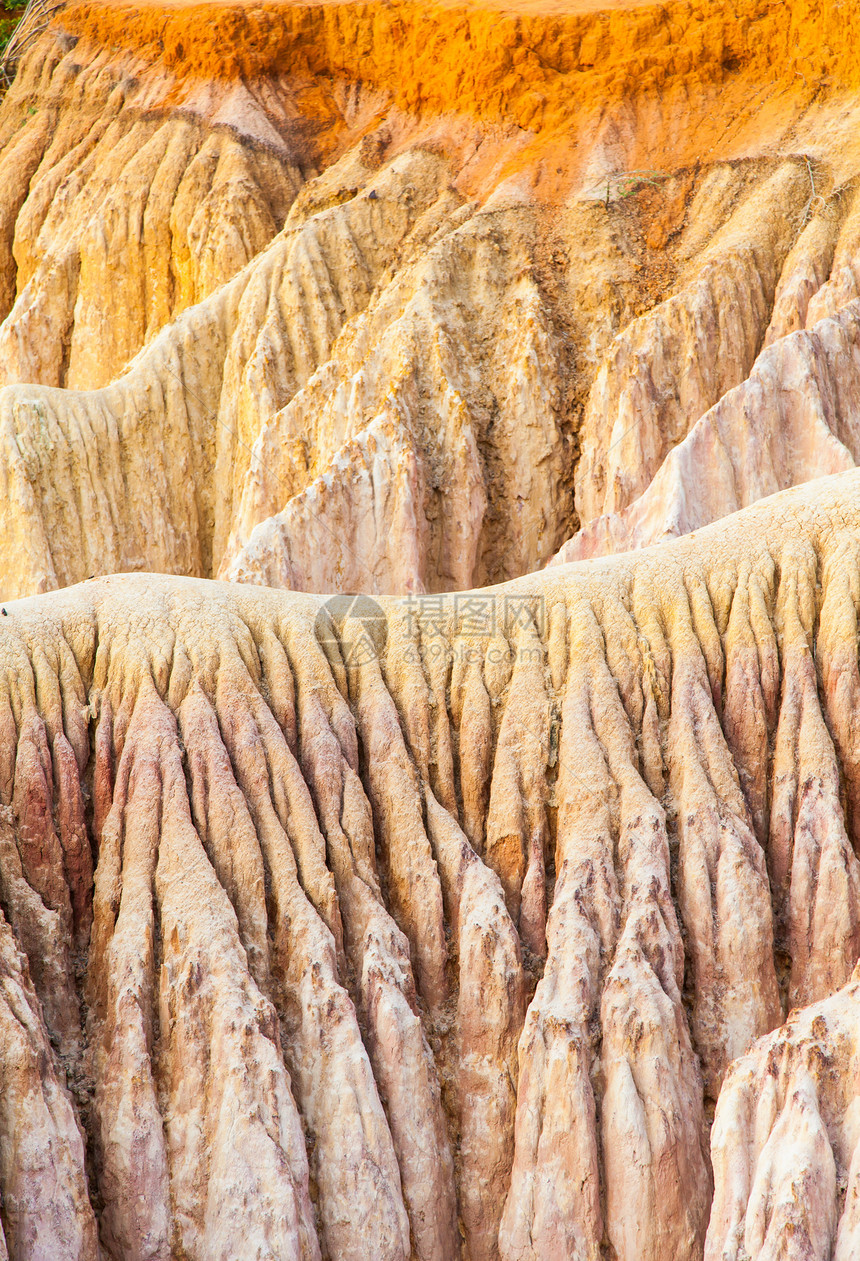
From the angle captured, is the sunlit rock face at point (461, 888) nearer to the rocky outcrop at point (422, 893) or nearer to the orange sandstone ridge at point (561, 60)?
the rocky outcrop at point (422, 893)

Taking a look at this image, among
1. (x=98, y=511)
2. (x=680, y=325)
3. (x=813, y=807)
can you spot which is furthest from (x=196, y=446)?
(x=813, y=807)

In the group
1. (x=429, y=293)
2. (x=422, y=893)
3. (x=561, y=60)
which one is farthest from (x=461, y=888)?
(x=561, y=60)

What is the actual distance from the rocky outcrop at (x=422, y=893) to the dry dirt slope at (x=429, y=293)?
5.63 meters

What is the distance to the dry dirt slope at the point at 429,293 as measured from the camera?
23.9 metres

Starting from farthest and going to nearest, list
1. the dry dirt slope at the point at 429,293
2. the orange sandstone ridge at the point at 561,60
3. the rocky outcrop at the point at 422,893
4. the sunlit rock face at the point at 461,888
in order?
the orange sandstone ridge at the point at 561,60 < the dry dirt slope at the point at 429,293 < the rocky outcrop at the point at 422,893 < the sunlit rock face at the point at 461,888

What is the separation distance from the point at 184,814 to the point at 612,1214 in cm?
617

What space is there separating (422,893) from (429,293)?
16.1 metres

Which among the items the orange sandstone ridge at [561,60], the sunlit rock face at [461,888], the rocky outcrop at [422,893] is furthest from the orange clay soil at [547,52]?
the rocky outcrop at [422,893]

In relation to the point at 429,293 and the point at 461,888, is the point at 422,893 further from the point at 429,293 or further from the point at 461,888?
the point at 429,293

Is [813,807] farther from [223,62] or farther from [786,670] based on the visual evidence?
[223,62]

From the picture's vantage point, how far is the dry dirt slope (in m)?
23.9

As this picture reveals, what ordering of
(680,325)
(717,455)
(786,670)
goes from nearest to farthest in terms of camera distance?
(786,670) < (717,455) < (680,325)

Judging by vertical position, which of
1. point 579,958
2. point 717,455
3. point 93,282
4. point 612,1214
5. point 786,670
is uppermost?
point 93,282

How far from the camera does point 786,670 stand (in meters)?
14.8
